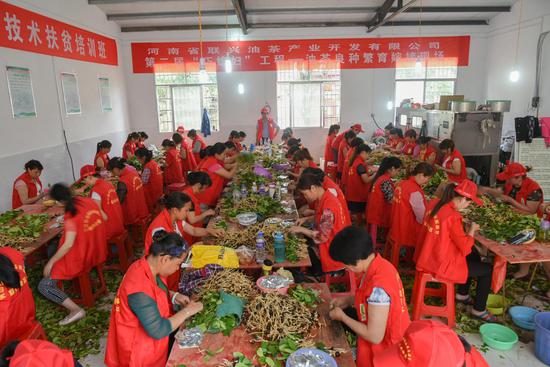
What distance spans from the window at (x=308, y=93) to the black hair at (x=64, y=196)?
28.4ft

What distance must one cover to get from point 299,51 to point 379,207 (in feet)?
24.6

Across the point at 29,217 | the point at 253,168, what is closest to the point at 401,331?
the point at 29,217

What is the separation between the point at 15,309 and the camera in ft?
8.24

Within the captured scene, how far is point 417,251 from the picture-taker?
3.60m

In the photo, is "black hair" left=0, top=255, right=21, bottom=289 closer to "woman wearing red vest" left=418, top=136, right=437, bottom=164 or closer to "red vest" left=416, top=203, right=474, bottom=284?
"red vest" left=416, top=203, right=474, bottom=284

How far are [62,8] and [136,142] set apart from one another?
10.1 ft

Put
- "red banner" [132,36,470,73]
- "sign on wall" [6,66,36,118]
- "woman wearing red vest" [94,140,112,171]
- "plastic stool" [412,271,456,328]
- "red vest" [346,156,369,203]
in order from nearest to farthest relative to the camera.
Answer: "plastic stool" [412,271,456,328] < "red vest" [346,156,369,203] < "sign on wall" [6,66,36,118] < "woman wearing red vest" [94,140,112,171] < "red banner" [132,36,470,73]

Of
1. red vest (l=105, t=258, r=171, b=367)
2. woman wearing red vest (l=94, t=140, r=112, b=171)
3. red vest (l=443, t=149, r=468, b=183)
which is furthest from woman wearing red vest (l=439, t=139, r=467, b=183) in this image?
woman wearing red vest (l=94, t=140, r=112, b=171)

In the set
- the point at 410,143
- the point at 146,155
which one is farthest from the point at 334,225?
the point at 410,143

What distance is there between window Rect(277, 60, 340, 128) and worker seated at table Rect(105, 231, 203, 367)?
9692 mm

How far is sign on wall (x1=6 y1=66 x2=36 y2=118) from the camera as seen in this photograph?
6.24 m

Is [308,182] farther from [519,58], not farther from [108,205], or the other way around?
[519,58]

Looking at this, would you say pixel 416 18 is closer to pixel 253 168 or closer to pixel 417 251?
pixel 253 168

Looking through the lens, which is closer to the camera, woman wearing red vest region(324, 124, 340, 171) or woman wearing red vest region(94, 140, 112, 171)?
woman wearing red vest region(94, 140, 112, 171)
